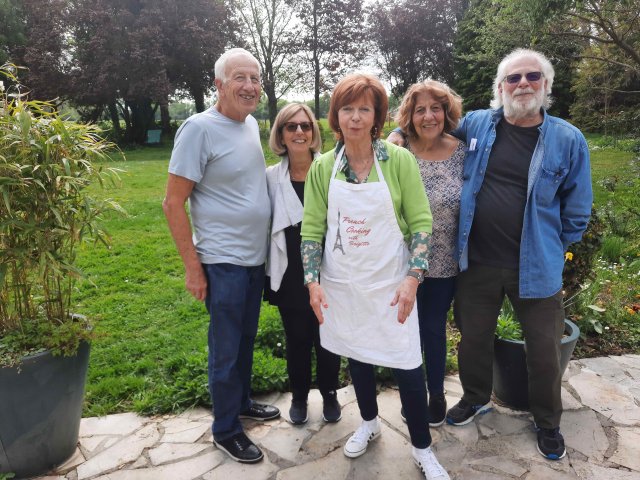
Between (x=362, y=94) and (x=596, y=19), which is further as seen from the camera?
(x=596, y=19)

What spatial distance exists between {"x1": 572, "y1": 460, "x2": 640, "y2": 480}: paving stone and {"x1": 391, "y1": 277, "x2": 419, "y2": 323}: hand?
4.38ft

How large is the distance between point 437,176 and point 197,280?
140cm

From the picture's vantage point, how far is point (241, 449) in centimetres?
271

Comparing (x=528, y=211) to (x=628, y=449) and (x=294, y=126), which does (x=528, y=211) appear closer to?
(x=294, y=126)

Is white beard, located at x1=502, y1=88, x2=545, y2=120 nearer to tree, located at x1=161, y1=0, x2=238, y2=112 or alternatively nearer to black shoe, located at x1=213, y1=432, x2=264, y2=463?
black shoe, located at x1=213, y1=432, x2=264, y2=463

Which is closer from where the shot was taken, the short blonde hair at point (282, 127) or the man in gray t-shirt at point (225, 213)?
the man in gray t-shirt at point (225, 213)

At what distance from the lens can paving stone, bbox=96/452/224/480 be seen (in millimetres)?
2600

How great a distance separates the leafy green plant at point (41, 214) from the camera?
232 cm

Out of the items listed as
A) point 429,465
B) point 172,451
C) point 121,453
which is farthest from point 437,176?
point 121,453

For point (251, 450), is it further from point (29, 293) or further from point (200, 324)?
point (200, 324)

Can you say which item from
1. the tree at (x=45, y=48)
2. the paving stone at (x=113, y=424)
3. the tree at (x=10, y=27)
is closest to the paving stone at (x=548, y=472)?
the paving stone at (x=113, y=424)

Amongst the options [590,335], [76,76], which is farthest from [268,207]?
[76,76]

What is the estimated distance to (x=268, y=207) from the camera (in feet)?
8.87

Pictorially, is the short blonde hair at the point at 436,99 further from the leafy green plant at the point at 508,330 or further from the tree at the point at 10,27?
the tree at the point at 10,27
